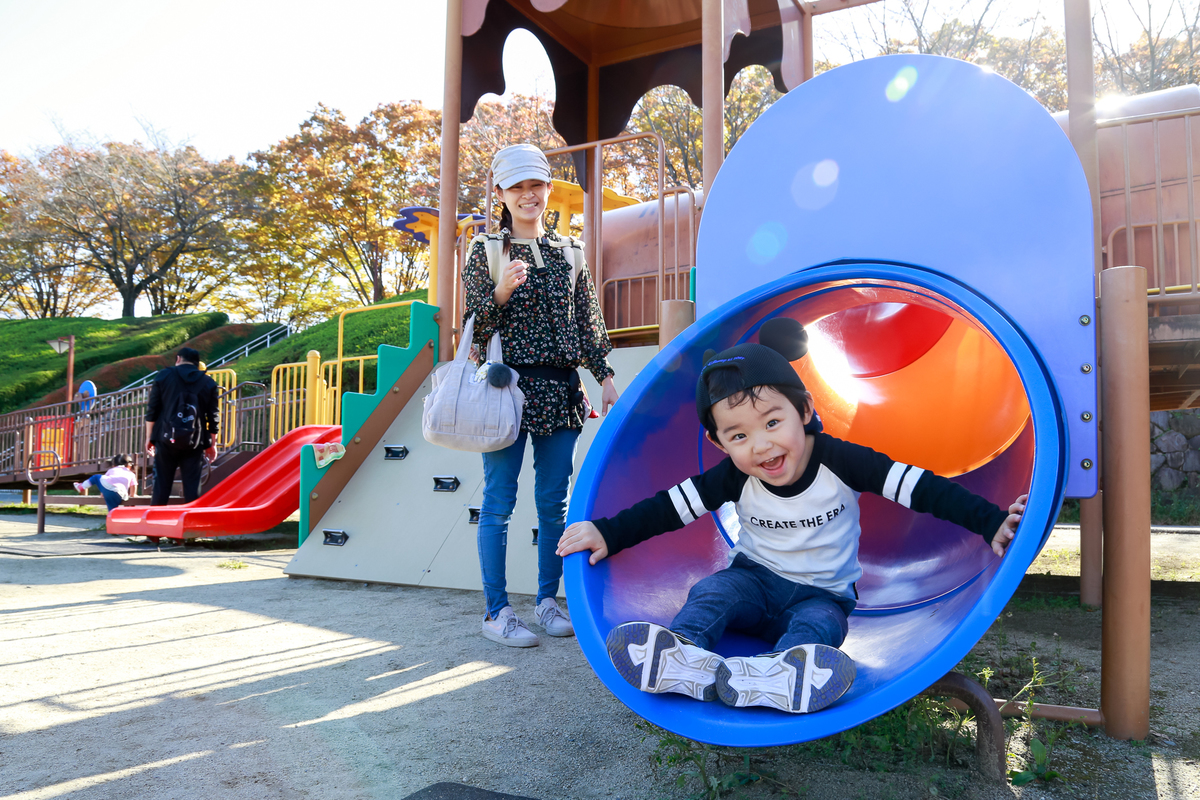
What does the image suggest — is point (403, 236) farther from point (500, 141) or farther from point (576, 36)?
point (576, 36)

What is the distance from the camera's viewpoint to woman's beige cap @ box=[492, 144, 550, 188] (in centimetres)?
263

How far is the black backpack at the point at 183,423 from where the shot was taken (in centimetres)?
643

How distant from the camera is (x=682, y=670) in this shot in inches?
58.6

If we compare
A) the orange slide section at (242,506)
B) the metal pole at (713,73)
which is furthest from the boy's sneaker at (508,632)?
the orange slide section at (242,506)

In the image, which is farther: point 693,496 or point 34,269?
point 34,269

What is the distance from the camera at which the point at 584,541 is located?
175 cm

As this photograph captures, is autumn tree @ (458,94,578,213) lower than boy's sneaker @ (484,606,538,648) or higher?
higher

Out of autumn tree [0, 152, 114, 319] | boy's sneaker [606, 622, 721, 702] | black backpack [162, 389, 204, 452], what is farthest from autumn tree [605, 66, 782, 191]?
autumn tree [0, 152, 114, 319]

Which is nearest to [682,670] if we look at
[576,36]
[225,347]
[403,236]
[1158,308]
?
[1158,308]

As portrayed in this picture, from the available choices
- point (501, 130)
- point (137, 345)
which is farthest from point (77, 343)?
point (501, 130)

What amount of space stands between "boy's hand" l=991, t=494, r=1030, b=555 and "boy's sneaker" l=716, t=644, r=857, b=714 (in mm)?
398

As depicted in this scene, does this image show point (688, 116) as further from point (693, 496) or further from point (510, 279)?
point (693, 496)

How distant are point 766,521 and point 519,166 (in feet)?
4.91

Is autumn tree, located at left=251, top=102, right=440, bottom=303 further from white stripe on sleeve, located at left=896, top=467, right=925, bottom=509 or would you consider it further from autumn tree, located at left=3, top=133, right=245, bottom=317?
white stripe on sleeve, located at left=896, top=467, right=925, bottom=509
